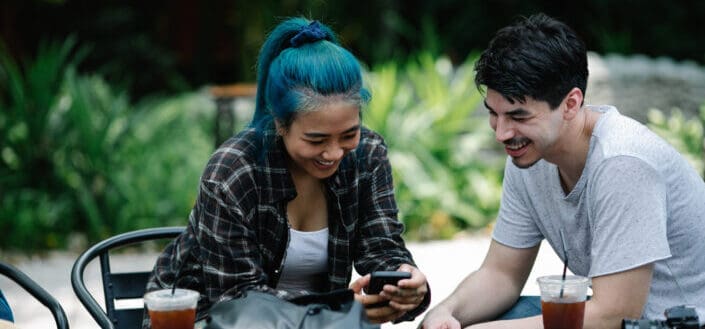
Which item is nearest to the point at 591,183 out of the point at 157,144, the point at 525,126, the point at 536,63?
the point at 525,126

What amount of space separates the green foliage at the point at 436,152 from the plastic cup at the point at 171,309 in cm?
489

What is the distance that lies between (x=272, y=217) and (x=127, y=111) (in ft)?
16.2

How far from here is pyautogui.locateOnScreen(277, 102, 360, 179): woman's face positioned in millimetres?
2834

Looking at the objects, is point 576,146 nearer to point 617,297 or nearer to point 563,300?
point 617,297

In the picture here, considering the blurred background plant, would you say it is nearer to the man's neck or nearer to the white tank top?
the white tank top

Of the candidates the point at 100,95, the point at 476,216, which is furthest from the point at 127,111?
the point at 476,216

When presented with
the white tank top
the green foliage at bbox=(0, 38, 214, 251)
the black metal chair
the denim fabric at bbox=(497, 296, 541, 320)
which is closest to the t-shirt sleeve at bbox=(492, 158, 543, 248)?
the denim fabric at bbox=(497, 296, 541, 320)

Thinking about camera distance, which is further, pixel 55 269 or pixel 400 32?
pixel 400 32

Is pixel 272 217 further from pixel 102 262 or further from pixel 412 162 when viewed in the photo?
pixel 412 162

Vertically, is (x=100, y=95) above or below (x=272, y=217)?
below

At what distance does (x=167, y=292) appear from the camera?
2350mm

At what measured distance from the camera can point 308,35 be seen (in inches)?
114

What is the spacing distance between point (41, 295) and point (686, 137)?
5.59 meters

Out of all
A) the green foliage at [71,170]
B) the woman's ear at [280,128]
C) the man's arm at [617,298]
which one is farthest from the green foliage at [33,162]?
the man's arm at [617,298]
